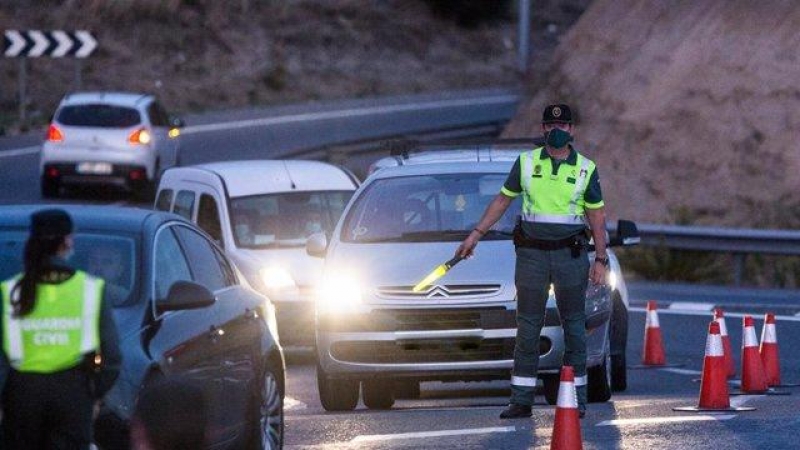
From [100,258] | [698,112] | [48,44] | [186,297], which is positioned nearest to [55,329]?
[186,297]

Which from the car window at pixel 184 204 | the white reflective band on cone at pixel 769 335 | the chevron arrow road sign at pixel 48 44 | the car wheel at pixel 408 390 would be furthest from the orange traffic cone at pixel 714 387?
the chevron arrow road sign at pixel 48 44

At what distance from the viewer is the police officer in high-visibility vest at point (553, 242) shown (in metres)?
13.0

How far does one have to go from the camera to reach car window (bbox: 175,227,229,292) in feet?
36.7

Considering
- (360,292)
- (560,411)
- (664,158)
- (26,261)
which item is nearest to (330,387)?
(360,292)

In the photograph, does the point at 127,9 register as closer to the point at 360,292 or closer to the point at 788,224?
the point at 788,224

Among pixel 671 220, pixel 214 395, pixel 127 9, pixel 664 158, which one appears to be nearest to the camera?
pixel 214 395

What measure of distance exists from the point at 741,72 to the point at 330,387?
2182 centimetres

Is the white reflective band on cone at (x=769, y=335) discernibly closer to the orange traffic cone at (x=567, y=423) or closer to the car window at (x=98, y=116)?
the orange traffic cone at (x=567, y=423)

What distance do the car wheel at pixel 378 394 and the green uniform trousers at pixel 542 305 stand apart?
7.26 feet

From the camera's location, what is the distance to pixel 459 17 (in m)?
65.1

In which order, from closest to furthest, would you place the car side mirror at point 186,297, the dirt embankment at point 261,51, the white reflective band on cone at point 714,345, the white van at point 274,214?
1. the car side mirror at point 186,297
2. the white reflective band on cone at point 714,345
3. the white van at point 274,214
4. the dirt embankment at point 261,51

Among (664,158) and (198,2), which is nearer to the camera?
(664,158)

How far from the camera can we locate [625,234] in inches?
597

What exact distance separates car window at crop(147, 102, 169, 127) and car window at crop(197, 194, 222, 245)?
613 inches
